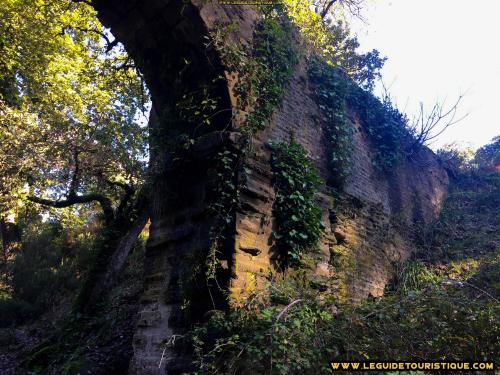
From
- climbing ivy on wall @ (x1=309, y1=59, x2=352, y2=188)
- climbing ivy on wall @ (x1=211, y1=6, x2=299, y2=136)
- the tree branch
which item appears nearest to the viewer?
climbing ivy on wall @ (x1=211, y1=6, x2=299, y2=136)

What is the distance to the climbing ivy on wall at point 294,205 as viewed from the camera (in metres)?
4.78

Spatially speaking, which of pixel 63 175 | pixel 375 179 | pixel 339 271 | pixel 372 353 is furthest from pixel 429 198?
pixel 63 175

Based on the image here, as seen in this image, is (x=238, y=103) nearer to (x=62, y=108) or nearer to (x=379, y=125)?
(x=379, y=125)

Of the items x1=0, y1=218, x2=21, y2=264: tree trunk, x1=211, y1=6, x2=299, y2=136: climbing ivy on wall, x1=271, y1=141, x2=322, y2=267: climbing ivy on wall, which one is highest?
x1=211, y1=6, x2=299, y2=136: climbing ivy on wall

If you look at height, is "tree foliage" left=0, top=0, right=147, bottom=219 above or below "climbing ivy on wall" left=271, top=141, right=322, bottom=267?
above

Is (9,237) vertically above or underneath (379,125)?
underneath

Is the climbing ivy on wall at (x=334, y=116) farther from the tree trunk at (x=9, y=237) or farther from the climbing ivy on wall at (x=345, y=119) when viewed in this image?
the tree trunk at (x=9, y=237)

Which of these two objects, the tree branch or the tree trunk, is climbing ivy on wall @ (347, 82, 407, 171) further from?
the tree trunk

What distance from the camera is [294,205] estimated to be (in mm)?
4926

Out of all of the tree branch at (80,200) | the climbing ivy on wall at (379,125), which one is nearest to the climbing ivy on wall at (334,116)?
the climbing ivy on wall at (379,125)

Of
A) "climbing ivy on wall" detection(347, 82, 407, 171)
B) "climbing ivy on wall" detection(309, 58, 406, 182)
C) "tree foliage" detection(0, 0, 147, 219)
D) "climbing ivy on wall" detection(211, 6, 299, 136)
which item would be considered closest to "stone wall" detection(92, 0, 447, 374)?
"climbing ivy on wall" detection(211, 6, 299, 136)

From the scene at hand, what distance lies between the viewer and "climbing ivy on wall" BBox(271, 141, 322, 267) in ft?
15.7

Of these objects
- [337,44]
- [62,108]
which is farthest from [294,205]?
[337,44]

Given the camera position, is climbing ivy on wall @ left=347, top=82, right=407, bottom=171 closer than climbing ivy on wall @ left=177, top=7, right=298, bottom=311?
No
